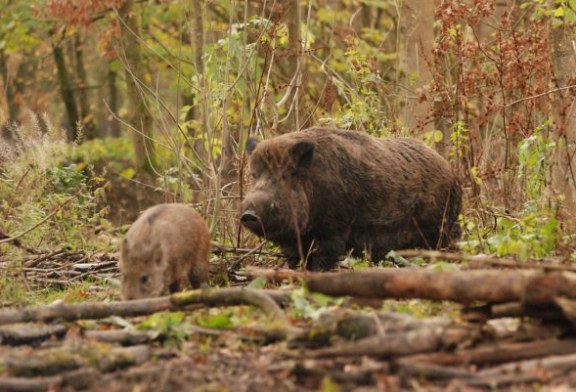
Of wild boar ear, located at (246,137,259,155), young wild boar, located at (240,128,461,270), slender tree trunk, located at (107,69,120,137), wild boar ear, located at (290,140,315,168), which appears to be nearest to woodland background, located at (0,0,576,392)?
young wild boar, located at (240,128,461,270)

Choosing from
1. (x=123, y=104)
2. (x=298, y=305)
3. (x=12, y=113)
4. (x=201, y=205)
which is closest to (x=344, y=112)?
(x=201, y=205)

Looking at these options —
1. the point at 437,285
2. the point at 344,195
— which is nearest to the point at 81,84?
the point at 344,195

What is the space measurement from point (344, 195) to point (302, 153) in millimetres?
614

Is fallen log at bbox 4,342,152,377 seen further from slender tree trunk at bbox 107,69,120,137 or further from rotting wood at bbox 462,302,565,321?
slender tree trunk at bbox 107,69,120,137

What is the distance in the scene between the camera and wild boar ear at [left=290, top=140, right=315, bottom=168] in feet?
30.0

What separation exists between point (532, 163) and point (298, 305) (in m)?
3.78

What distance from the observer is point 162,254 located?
7.10 metres

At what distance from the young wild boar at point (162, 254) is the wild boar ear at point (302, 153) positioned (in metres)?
1.78

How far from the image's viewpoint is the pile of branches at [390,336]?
5.02 m

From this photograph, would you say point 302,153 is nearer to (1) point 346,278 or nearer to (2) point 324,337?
(1) point 346,278

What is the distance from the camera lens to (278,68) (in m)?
19.2

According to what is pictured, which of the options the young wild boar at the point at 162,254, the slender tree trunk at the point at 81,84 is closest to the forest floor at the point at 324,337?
the young wild boar at the point at 162,254

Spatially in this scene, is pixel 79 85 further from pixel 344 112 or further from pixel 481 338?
pixel 481 338

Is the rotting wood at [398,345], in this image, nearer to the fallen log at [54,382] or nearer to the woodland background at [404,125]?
the fallen log at [54,382]
